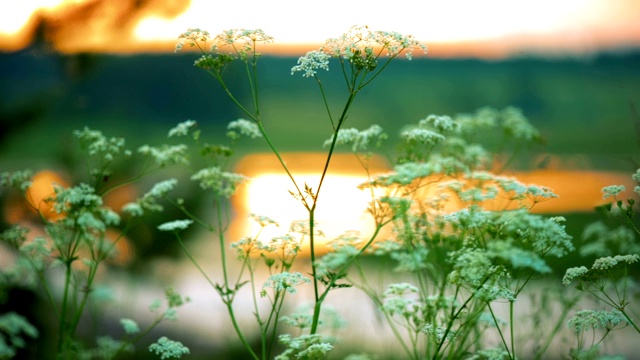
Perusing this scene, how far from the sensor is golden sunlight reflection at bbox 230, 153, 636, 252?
552cm

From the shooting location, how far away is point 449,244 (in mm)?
2650

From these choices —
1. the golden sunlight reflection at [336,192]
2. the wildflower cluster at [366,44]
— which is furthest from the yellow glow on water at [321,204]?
the wildflower cluster at [366,44]

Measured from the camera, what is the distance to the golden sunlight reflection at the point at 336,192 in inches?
217

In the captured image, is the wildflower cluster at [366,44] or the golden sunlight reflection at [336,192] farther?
the golden sunlight reflection at [336,192]

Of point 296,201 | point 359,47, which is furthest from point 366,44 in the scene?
point 296,201

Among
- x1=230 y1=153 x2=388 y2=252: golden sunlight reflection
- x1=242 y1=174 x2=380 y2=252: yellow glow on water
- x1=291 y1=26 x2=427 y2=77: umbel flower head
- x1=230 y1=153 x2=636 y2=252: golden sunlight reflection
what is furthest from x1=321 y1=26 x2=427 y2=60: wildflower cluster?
x1=242 y1=174 x2=380 y2=252: yellow glow on water

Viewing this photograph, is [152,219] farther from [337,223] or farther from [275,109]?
[275,109]

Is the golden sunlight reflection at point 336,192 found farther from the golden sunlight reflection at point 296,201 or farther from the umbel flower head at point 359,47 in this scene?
the umbel flower head at point 359,47

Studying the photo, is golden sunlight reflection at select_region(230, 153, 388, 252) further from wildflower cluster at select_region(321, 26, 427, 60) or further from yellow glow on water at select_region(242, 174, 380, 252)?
wildflower cluster at select_region(321, 26, 427, 60)

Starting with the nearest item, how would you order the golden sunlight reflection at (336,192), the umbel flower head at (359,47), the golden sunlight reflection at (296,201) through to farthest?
1. the umbel flower head at (359,47)
2. the golden sunlight reflection at (296,201)
3. the golden sunlight reflection at (336,192)

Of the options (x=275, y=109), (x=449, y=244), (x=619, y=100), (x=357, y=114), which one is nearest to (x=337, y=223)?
(x=449, y=244)

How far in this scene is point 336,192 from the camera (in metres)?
7.54

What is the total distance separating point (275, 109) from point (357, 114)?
1.85 m

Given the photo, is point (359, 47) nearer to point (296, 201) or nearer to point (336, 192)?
point (296, 201)
